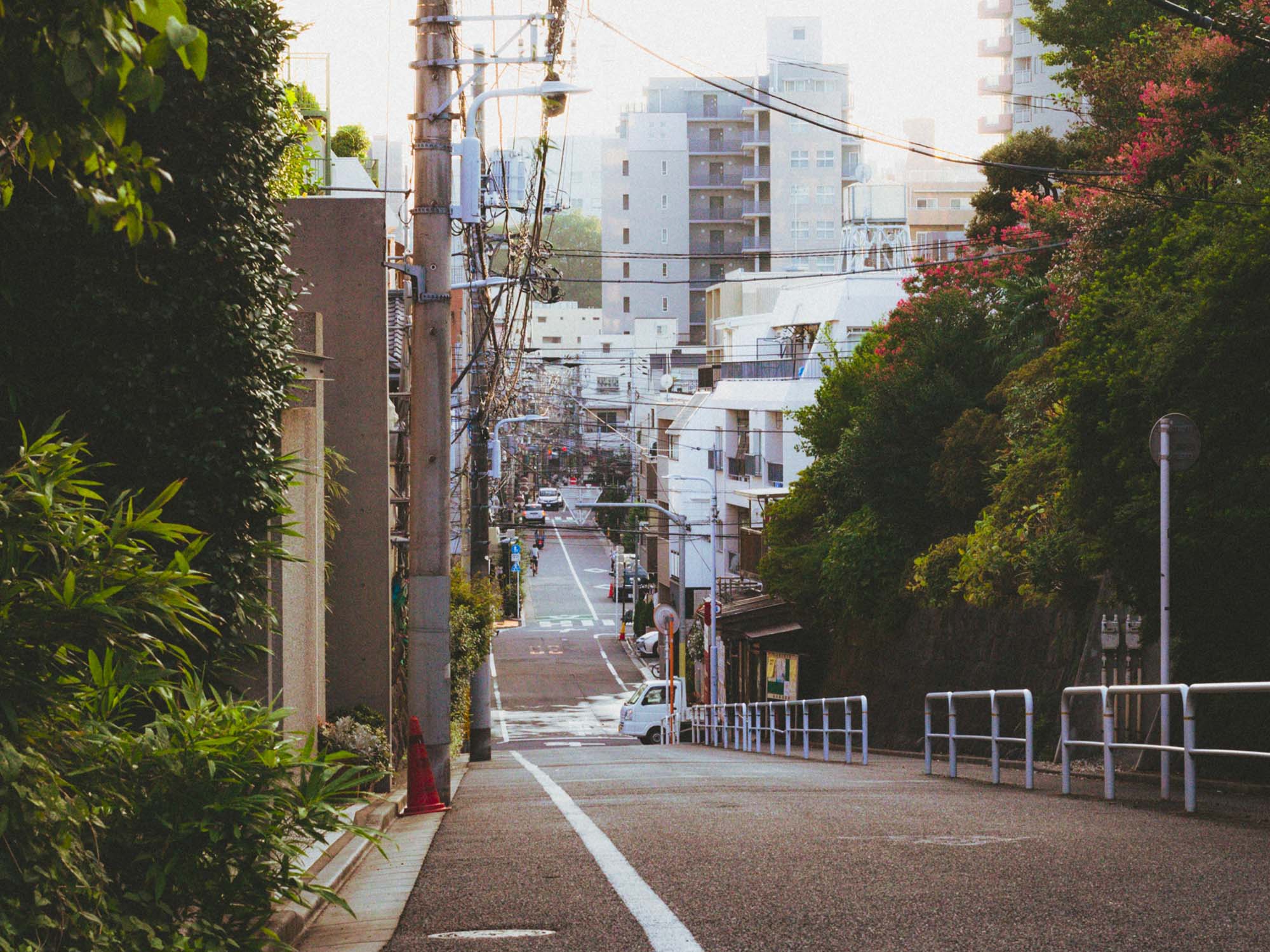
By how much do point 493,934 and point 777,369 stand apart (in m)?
45.7

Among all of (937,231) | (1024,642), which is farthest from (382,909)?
(937,231)

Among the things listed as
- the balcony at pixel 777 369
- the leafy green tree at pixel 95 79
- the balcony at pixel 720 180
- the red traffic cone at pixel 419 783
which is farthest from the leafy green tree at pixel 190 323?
the balcony at pixel 720 180

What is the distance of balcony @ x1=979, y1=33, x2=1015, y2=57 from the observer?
75125 millimetres

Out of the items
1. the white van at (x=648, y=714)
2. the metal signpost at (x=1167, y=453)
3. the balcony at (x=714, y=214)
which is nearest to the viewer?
the metal signpost at (x=1167, y=453)

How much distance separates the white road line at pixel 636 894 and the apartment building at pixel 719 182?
234ft

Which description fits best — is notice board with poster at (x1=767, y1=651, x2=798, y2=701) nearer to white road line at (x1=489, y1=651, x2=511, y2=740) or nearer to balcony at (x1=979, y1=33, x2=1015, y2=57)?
white road line at (x1=489, y1=651, x2=511, y2=740)

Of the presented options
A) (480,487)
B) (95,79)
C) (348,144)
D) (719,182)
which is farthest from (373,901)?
(719,182)

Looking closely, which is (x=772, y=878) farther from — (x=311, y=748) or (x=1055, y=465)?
(x=1055, y=465)

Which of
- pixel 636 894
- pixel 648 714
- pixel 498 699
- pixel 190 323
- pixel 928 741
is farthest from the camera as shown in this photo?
pixel 498 699

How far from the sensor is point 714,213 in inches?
3698

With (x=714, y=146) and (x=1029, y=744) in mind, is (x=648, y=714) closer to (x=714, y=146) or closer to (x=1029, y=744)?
(x=1029, y=744)

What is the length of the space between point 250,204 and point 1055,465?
1364 cm

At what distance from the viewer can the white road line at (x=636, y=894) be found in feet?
18.0

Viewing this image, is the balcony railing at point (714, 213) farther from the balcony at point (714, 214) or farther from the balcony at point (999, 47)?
the balcony at point (999, 47)
